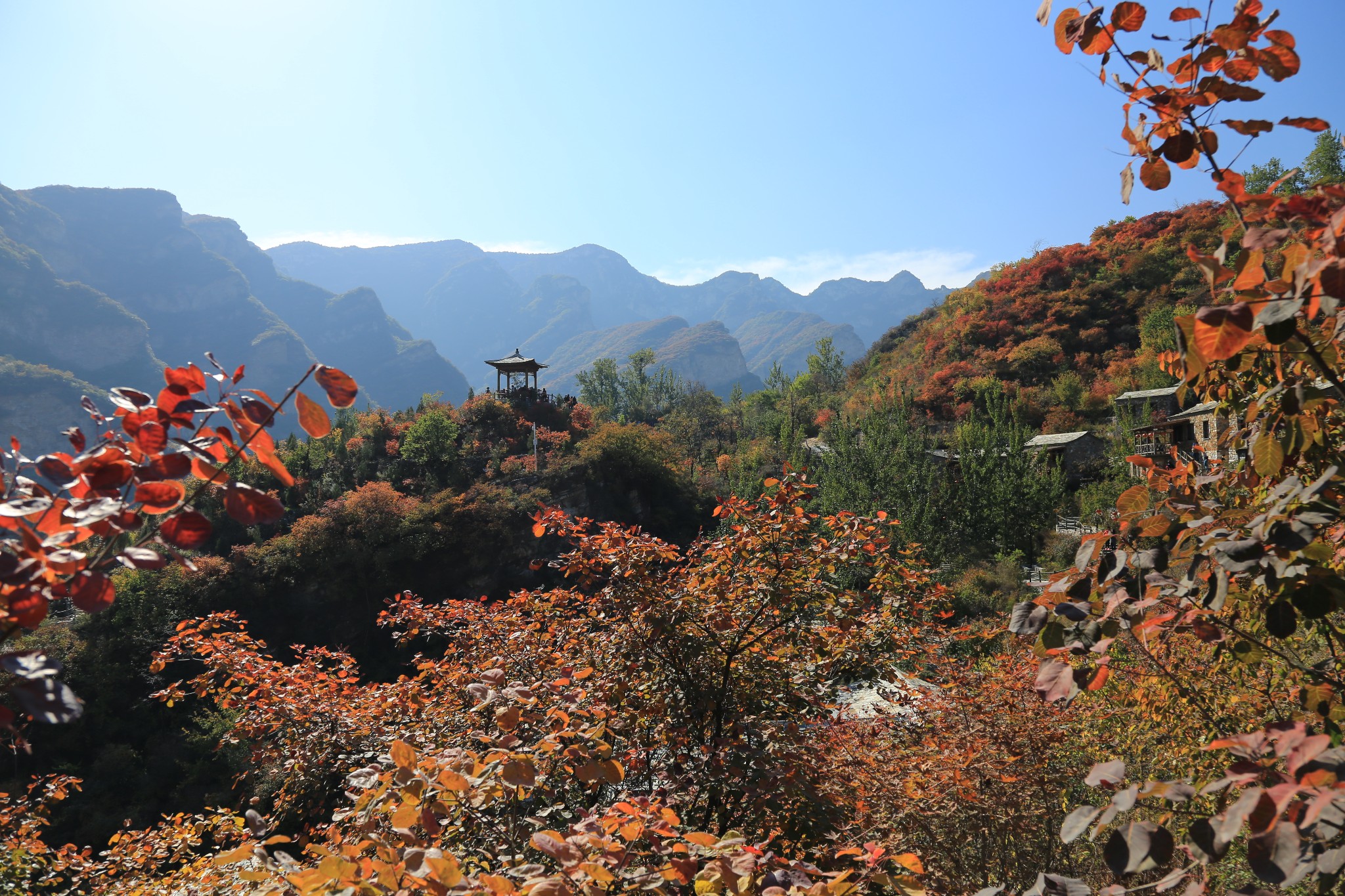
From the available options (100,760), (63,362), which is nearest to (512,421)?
(100,760)

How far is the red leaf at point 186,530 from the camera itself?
2.96 ft

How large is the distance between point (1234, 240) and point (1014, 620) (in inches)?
27.1

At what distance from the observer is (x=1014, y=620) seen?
1.13 meters

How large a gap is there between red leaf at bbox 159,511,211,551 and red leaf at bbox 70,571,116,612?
0.09 metres

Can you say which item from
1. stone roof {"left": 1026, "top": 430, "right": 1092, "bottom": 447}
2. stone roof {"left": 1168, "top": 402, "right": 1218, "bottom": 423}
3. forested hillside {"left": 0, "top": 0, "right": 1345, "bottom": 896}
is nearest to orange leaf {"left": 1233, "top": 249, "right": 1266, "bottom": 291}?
forested hillside {"left": 0, "top": 0, "right": 1345, "bottom": 896}

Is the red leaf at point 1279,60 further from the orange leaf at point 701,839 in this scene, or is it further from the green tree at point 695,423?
the green tree at point 695,423

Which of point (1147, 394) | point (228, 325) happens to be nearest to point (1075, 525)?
point (1147, 394)

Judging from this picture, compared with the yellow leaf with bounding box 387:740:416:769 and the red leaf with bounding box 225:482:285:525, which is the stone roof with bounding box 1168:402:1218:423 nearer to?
the yellow leaf with bounding box 387:740:416:769

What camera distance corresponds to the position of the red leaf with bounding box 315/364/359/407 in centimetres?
98

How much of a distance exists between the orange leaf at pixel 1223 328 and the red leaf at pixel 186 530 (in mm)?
1364

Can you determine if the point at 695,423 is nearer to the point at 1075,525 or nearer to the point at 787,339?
the point at 1075,525

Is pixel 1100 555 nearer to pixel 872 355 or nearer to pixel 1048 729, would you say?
pixel 1048 729

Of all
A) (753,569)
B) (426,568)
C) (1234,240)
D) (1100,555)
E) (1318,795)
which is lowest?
(426,568)

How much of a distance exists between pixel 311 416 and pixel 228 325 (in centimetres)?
12830
